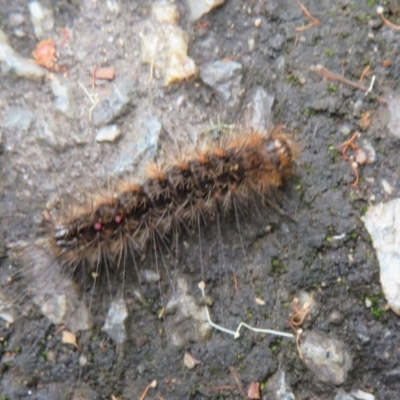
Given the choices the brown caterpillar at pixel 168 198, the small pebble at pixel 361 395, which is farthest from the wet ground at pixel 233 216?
the brown caterpillar at pixel 168 198

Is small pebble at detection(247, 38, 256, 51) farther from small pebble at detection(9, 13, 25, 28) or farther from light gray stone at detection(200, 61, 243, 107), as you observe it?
small pebble at detection(9, 13, 25, 28)

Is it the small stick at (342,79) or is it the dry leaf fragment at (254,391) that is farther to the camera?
the small stick at (342,79)

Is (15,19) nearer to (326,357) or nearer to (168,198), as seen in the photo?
(168,198)

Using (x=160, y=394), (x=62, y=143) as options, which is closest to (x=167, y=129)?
(x=62, y=143)


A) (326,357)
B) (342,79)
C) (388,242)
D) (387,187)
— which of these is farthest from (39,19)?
(326,357)

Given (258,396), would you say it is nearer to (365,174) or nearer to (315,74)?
(365,174)

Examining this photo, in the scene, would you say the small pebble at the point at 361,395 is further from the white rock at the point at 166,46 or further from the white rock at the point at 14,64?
the white rock at the point at 14,64
